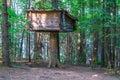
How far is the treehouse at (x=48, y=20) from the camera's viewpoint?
42.6 ft

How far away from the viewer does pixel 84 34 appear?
21438 mm

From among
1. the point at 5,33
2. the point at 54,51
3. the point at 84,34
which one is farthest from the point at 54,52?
the point at 84,34

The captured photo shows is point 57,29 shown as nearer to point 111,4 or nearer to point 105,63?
point 111,4

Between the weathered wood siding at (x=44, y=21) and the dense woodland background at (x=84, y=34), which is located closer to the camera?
the weathered wood siding at (x=44, y=21)

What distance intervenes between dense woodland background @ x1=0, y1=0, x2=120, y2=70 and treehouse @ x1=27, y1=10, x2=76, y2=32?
1558 millimetres

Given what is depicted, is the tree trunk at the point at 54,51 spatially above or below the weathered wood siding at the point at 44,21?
below

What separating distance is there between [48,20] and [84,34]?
8675mm

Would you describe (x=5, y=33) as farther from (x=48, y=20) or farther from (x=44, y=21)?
(x=48, y=20)

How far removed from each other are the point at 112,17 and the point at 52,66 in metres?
4.97

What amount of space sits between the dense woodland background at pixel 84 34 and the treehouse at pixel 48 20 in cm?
156

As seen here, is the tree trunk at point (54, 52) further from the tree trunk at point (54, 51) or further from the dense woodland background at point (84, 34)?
the dense woodland background at point (84, 34)

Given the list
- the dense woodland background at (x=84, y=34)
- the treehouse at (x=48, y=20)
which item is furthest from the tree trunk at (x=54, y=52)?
the dense woodland background at (x=84, y=34)

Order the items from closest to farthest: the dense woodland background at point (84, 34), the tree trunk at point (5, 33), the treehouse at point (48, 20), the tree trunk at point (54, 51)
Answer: the tree trunk at point (5, 33)
the treehouse at point (48, 20)
the tree trunk at point (54, 51)
the dense woodland background at point (84, 34)

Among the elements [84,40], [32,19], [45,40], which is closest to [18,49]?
[45,40]
